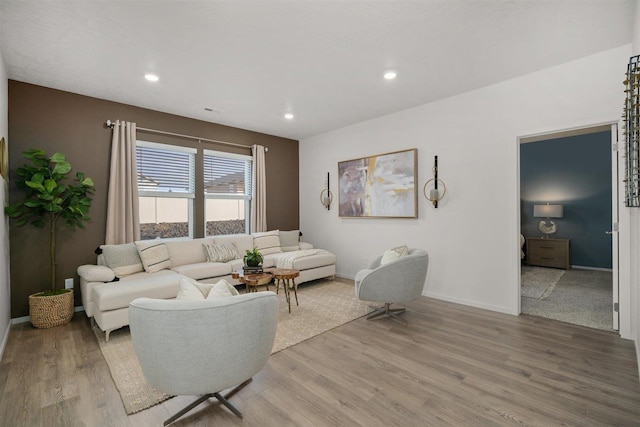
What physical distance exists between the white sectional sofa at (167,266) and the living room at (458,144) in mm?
606

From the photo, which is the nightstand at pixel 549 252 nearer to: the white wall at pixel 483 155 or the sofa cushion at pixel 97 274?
the white wall at pixel 483 155

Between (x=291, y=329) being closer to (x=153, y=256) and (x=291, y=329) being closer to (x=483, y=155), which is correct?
(x=153, y=256)

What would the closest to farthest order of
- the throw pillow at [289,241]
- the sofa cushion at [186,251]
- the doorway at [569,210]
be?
the sofa cushion at [186,251]
the throw pillow at [289,241]
the doorway at [569,210]

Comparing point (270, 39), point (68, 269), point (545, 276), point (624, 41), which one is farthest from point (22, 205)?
A: point (545, 276)

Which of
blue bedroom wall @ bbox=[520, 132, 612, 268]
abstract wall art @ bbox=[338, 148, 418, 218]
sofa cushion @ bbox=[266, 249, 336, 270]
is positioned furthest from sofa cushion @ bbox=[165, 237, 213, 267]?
blue bedroom wall @ bbox=[520, 132, 612, 268]

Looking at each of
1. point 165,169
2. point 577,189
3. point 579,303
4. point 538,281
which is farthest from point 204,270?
point 577,189

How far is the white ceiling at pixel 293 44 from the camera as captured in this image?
2.32 m

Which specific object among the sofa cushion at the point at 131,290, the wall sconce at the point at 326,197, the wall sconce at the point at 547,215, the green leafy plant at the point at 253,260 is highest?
the wall sconce at the point at 326,197

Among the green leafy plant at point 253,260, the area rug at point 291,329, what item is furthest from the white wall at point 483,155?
the green leafy plant at point 253,260

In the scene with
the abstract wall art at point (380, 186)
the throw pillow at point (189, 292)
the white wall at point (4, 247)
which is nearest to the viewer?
the throw pillow at point (189, 292)

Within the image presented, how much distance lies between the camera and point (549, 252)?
6.57 m

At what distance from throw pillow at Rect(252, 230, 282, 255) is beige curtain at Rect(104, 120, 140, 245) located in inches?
71.9

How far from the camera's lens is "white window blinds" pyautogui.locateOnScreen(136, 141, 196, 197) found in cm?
452

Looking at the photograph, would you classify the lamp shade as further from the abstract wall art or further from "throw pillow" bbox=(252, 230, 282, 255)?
"throw pillow" bbox=(252, 230, 282, 255)
